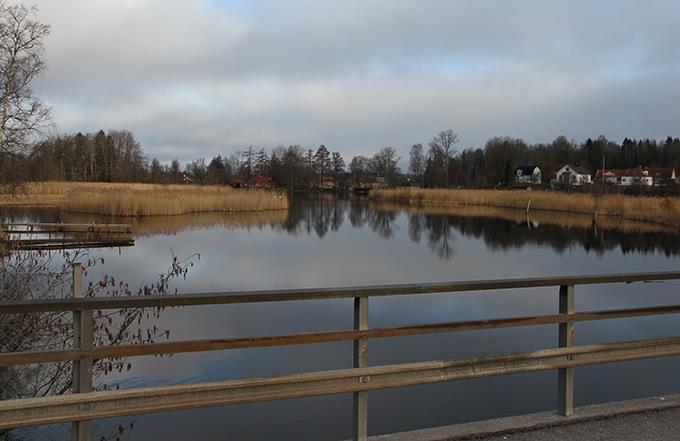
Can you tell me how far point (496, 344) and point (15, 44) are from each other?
1805cm

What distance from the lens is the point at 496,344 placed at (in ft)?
30.0

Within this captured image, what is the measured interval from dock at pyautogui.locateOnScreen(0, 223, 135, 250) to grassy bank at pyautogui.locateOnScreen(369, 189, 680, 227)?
29.3 metres

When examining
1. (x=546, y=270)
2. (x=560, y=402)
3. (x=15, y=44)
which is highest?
(x=15, y=44)

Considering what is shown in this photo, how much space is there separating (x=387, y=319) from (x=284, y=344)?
25.3 ft

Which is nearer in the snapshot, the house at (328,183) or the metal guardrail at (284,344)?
the metal guardrail at (284,344)

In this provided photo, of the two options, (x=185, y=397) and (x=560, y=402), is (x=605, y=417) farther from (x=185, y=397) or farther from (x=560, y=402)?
(x=185, y=397)

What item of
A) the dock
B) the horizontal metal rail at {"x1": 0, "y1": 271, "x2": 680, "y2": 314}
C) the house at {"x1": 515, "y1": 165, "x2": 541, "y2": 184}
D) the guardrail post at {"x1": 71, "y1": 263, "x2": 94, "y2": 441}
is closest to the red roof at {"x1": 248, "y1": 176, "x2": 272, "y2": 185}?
the house at {"x1": 515, "y1": 165, "x2": 541, "y2": 184}

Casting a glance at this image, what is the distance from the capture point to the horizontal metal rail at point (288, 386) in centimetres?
262

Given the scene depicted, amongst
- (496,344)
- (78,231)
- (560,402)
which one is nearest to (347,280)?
(496,344)

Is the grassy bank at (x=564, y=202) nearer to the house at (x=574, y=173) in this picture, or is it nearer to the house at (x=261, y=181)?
the house at (x=574, y=173)

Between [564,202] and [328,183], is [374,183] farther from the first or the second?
[564,202]

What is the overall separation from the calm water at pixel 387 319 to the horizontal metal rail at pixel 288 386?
9.37 feet

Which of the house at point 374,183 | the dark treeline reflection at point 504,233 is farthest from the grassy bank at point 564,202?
the house at point 374,183

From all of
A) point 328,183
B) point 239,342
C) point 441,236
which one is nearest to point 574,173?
point 328,183
